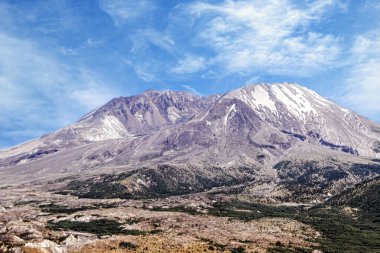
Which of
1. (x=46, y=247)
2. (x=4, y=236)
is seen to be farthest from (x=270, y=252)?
(x=4, y=236)

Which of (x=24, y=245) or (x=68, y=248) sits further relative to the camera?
(x=68, y=248)

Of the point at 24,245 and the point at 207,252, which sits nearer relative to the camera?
the point at 24,245

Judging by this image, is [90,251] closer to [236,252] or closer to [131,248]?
[131,248]

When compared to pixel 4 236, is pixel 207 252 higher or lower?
lower

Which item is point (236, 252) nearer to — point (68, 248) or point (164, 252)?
point (164, 252)

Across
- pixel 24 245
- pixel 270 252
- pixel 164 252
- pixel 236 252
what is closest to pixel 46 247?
pixel 24 245

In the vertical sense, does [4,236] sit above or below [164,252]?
above

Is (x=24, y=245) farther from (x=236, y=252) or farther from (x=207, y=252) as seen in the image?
(x=236, y=252)

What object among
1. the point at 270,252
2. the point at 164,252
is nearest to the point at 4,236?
the point at 164,252
